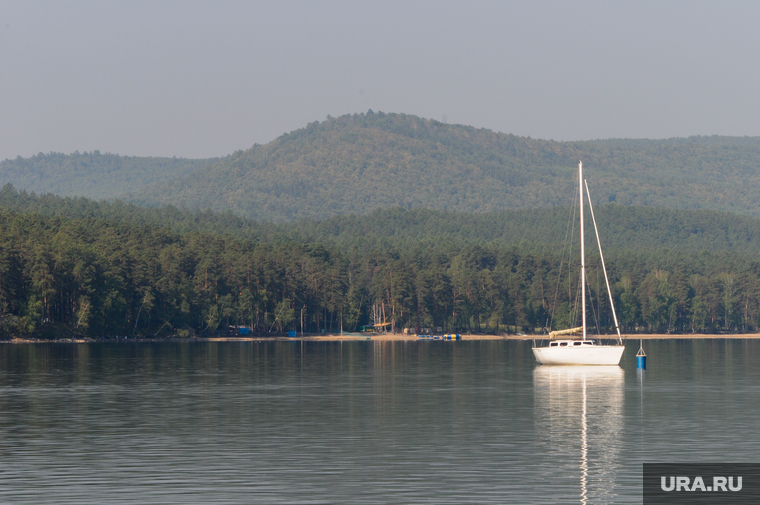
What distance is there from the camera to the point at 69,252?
175m

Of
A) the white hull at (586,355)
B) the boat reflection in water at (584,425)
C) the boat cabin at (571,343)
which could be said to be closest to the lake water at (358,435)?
the boat reflection in water at (584,425)

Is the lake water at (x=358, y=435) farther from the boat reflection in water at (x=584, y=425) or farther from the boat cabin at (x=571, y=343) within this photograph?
the boat cabin at (x=571, y=343)

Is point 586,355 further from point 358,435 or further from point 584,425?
point 358,435

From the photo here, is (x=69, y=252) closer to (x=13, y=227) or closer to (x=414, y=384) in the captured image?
(x=13, y=227)

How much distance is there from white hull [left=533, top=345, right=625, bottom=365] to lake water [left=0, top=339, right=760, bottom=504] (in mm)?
6231

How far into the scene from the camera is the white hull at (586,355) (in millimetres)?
99375

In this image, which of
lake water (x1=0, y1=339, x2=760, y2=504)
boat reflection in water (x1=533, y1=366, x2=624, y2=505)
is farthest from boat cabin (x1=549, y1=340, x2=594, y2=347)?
lake water (x1=0, y1=339, x2=760, y2=504)

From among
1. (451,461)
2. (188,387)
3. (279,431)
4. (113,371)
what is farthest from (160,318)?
(451,461)

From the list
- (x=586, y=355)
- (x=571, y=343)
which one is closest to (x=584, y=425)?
(x=586, y=355)

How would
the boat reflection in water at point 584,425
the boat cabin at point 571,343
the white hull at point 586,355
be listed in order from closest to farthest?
the boat reflection in water at point 584,425
the white hull at point 586,355
the boat cabin at point 571,343

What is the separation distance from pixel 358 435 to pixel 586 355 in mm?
56965

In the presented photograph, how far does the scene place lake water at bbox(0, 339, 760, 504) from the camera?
1361 inches

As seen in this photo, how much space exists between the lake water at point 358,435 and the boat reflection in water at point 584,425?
161 mm

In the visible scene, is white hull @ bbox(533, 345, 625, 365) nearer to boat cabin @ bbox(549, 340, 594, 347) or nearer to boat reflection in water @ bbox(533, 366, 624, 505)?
boat cabin @ bbox(549, 340, 594, 347)
